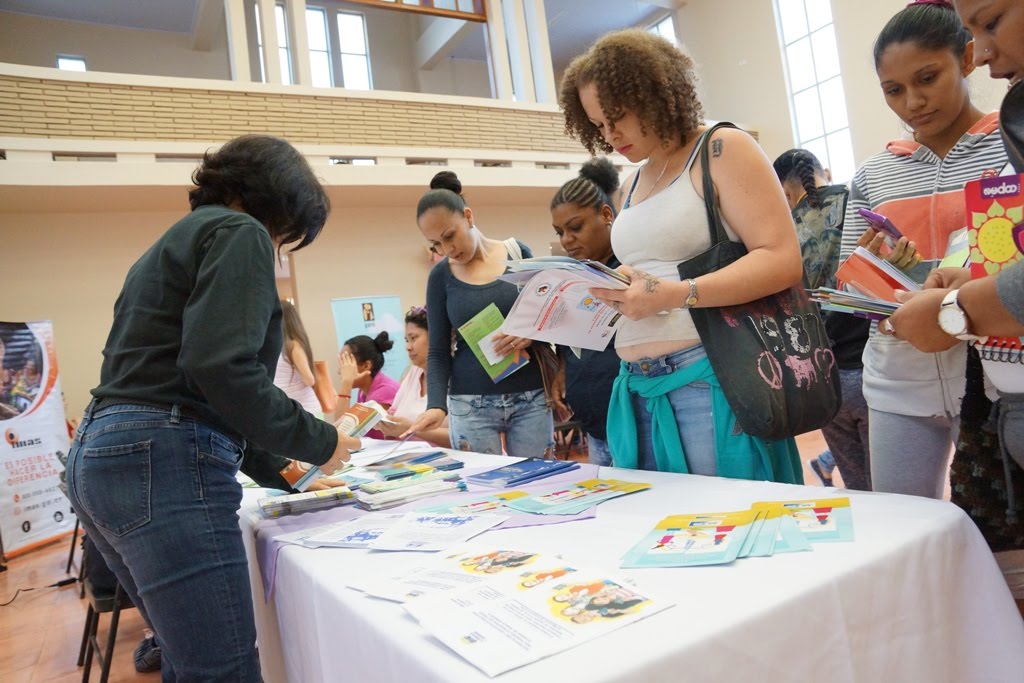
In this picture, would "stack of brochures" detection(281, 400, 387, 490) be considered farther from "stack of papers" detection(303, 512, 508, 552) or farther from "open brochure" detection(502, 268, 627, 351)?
"open brochure" detection(502, 268, 627, 351)

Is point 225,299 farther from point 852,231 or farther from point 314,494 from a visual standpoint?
point 852,231

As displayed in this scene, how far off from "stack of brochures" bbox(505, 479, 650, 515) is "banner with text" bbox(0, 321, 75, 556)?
203 inches

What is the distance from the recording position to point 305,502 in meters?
1.69

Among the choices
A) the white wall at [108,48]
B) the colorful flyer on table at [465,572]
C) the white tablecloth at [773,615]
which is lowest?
the white tablecloth at [773,615]

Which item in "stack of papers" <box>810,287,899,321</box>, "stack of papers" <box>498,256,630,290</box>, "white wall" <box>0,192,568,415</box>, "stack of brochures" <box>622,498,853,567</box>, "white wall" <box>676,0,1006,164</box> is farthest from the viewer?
"white wall" <box>676,0,1006,164</box>

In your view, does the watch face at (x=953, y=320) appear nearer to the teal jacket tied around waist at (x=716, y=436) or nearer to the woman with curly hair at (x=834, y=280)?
the teal jacket tied around waist at (x=716, y=436)

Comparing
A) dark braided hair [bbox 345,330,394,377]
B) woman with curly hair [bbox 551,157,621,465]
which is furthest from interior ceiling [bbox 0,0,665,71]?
woman with curly hair [bbox 551,157,621,465]

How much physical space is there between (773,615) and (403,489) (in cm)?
107

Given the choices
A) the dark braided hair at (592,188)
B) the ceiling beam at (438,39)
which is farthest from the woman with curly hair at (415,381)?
the ceiling beam at (438,39)

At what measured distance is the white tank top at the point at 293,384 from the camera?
414 cm

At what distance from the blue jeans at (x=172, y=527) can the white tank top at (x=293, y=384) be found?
113 inches

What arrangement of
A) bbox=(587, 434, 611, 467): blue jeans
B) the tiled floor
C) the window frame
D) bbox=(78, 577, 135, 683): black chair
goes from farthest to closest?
the window frame, the tiled floor, bbox=(78, 577, 135, 683): black chair, bbox=(587, 434, 611, 467): blue jeans

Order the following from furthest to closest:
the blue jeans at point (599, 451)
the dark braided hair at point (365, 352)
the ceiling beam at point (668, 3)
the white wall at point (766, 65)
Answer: the ceiling beam at point (668, 3)
the white wall at point (766, 65)
the dark braided hair at point (365, 352)
the blue jeans at point (599, 451)

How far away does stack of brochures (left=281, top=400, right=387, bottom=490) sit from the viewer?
1654 millimetres
